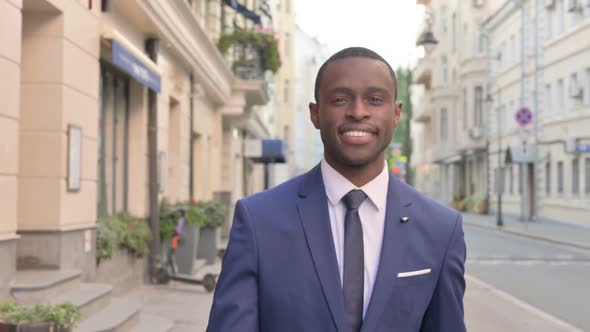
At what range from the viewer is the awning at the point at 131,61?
9977 mm

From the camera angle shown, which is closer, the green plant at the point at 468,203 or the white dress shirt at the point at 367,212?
the white dress shirt at the point at 367,212

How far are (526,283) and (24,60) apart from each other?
885 centimetres

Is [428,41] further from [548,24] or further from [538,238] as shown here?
[548,24]

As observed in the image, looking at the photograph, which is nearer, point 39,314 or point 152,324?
point 39,314

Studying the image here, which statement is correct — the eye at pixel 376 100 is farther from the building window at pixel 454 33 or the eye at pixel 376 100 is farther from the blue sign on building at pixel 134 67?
the building window at pixel 454 33

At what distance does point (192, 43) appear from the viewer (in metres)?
16.3

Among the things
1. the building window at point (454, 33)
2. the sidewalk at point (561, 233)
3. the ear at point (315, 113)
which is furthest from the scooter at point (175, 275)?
the building window at point (454, 33)

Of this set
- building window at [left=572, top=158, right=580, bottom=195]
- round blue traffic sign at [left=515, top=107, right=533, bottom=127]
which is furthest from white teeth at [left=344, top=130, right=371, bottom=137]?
building window at [left=572, top=158, right=580, bottom=195]

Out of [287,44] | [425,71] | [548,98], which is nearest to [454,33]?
[425,71]

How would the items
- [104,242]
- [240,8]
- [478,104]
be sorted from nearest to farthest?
[104,242], [240,8], [478,104]

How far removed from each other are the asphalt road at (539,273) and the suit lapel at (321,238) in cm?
784

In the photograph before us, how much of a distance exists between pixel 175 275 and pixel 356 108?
34.6 ft

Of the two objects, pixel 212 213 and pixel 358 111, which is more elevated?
pixel 358 111

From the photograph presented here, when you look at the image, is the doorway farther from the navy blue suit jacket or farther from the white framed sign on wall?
the navy blue suit jacket
